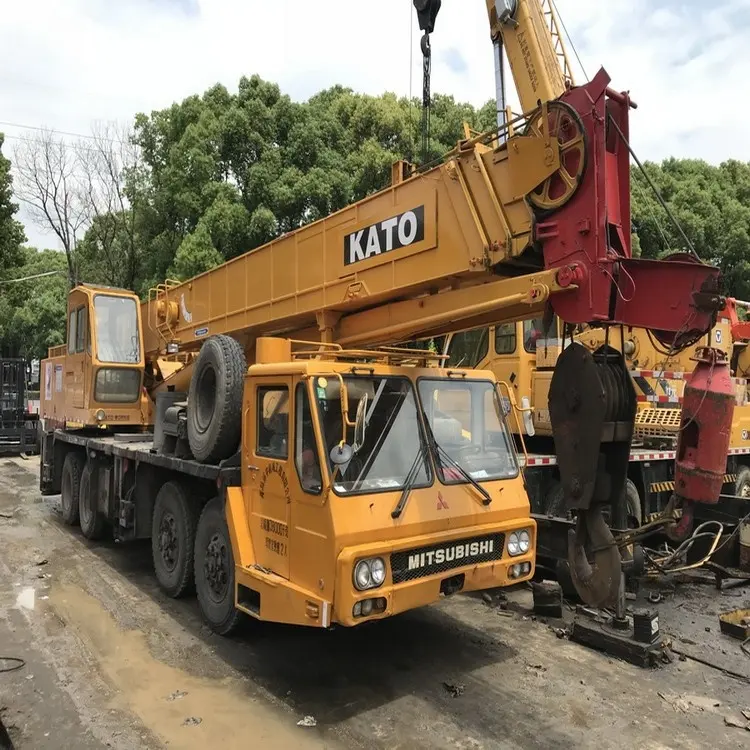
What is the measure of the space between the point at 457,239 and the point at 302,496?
6.75 feet

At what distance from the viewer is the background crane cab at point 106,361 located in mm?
9430

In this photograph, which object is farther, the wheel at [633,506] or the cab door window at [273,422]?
the wheel at [633,506]

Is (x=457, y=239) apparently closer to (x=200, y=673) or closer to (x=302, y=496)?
(x=302, y=496)

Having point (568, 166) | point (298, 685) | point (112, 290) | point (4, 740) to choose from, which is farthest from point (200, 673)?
point (112, 290)

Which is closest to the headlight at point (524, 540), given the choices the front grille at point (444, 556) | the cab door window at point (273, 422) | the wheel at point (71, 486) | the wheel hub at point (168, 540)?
the front grille at point (444, 556)

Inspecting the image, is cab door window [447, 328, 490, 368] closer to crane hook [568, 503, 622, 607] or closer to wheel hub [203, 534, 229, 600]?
wheel hub [203, 534, 229, 600]

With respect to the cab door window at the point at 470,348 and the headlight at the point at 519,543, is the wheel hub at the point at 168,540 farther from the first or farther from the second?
the cab door window at the point at 470,348

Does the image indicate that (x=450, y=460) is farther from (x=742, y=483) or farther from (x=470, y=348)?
(x=742, y=483)

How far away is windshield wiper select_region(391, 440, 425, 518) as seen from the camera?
4.16 metres

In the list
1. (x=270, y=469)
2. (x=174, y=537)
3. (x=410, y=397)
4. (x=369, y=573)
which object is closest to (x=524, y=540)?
(x=410, y=397)

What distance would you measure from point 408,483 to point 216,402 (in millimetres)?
1932

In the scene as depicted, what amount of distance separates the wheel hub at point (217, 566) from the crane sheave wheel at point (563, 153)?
11.7 feet

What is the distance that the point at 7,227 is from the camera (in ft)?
59.9

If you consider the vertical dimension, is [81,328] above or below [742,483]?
above
